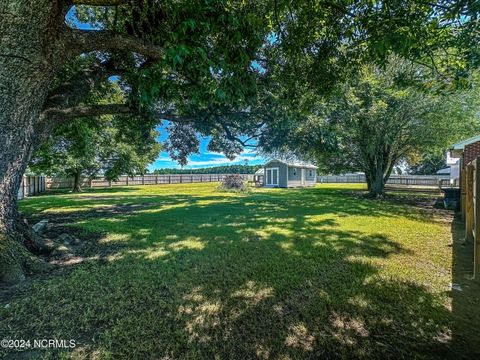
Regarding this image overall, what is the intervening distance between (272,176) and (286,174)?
6.74 ft

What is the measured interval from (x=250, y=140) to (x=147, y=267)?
6.47m

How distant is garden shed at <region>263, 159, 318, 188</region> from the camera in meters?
22.6

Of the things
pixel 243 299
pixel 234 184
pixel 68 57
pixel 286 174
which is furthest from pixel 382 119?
pixel 286 174

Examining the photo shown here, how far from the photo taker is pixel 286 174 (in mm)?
22578

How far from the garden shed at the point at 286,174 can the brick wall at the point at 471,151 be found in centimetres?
1352

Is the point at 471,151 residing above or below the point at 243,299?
above

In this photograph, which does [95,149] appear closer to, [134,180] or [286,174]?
[134,180]

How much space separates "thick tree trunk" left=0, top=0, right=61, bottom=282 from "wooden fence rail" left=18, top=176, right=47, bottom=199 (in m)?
12.3

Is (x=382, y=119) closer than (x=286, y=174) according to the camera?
Yes

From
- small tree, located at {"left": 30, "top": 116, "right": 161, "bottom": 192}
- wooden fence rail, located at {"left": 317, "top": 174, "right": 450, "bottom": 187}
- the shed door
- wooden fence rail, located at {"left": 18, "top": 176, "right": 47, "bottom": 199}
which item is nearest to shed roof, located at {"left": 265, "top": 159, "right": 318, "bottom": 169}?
the shed door

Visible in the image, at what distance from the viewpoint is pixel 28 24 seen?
2.72 metres

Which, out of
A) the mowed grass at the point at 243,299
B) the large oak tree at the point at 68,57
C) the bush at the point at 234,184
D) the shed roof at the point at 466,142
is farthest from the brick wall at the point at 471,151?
the bush at the point at 234,184

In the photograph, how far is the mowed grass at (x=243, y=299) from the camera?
1.91m

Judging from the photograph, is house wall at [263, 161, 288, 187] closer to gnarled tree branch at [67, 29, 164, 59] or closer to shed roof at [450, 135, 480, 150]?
shed roof at [450, 135, 480, 150]
